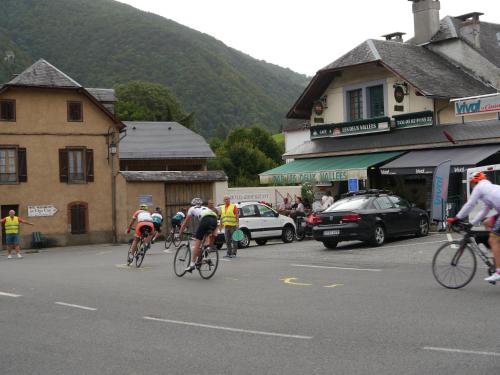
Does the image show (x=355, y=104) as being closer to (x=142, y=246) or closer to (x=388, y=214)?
(x=388, y=214)

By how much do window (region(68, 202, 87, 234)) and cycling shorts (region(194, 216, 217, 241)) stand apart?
23.4 m

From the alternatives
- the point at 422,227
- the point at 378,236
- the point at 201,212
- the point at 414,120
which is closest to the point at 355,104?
the point at 414,120

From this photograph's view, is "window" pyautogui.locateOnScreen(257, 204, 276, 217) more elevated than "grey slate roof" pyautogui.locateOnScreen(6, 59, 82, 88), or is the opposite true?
"grey slate roof" pyautogui.locateOnScreen(6, 59, 82, 88)

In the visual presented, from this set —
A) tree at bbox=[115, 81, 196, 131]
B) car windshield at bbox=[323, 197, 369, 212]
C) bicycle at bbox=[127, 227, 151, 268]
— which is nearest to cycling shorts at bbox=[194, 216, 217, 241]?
bicycle at bbox=[127, 227, 151, 268]

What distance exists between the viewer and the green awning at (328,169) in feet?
98.4

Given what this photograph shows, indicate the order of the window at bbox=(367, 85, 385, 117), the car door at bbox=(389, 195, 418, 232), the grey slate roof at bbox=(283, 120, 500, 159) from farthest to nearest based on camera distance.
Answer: the window at bbox=(367, 85, 385, 117) → the grey slate roof at bbox=(283, 120, 500, 159) → the car door at bbox=(389, 195, 418, 232)

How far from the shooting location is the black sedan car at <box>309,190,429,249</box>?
824 inches

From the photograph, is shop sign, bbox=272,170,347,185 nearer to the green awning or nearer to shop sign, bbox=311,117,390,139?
the green awning

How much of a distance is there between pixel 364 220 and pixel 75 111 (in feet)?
70.2

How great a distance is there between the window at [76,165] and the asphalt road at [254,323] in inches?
838

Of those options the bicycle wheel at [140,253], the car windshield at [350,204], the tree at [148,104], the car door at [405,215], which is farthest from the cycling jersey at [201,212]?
the tree at [148,104]

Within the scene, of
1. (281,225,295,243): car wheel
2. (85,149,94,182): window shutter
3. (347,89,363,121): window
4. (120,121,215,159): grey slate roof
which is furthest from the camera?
(120,121,215,159): grey slate roof

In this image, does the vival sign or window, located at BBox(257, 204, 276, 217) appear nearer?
window, located at BBox(257, 204, 276, 217)

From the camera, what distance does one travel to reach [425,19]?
36.1m
